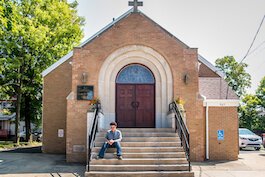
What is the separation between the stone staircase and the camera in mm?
10852

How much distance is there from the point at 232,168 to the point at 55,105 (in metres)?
10.6

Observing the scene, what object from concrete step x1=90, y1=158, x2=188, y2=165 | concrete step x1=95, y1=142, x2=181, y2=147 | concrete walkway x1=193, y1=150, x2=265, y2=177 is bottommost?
concrete walkway x1=193, y1=150, x2=265, y2=177

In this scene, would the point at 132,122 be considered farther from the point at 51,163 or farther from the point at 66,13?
the point at 66,13

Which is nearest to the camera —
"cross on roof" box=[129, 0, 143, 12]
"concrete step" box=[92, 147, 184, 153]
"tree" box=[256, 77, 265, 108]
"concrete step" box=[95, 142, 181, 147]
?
"concrete step" box=[92, 147, 184, 153]

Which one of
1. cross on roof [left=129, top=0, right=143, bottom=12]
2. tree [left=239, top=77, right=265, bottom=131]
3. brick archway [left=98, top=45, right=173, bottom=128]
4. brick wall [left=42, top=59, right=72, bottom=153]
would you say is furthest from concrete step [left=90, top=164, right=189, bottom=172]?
tree [left=239, top=77, right=265, bottom=131]

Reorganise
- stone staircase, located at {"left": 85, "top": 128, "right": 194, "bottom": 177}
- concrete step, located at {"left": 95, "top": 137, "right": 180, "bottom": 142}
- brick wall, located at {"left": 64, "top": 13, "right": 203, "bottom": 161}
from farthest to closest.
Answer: brick wall, located at {"left": 64, "top": 13, "right": 203, "bottom": 161} < concrete step, located at {"left": 95, "top": 137, "right": 180, "bottom": 142} < stone staircase, located at {"left": 85, "top": 128, "right": 194, "bottom": 177}

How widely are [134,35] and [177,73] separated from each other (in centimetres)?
262

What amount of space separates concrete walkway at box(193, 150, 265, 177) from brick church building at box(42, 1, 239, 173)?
87 centimetres

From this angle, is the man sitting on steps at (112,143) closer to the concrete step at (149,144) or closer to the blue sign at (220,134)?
the concrete step at (149,144)

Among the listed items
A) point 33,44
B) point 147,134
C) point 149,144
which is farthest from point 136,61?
point 33,44

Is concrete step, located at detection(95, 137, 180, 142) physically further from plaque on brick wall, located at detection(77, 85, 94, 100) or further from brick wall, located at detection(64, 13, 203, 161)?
plaque on brick wall, located at detection(77, 85, 94, 100)

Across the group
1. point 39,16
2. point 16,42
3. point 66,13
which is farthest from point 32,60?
point 66,13

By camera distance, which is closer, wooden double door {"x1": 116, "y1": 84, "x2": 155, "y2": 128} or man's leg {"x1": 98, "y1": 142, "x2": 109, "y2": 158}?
man's leg {"x1": 98, "y1": 142, "x2": 109, "y2": 158}

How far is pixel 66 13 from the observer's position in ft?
84.7
